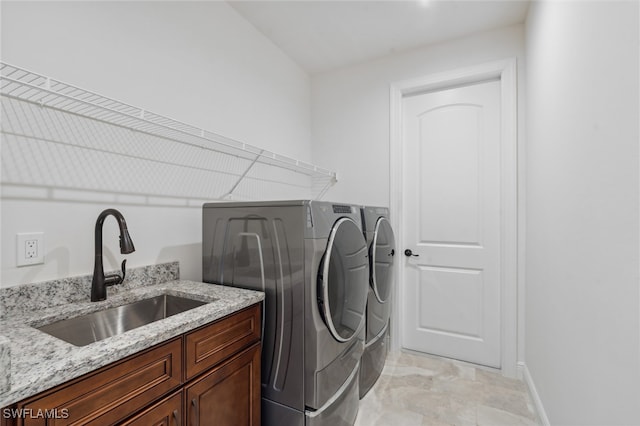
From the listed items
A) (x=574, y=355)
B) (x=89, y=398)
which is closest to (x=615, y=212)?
(x=574, y=355)

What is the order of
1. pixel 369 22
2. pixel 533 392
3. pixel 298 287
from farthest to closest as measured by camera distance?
pixel 369 22
pixel 533 392
pixel 298 287

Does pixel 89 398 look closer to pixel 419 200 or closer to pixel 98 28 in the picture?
pixel 98 28

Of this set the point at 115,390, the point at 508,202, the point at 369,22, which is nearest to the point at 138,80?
the point at 115,390

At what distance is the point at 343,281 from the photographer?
4.97 feet

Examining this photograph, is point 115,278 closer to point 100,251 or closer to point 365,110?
point 100,251

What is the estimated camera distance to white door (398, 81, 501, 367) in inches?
94.2

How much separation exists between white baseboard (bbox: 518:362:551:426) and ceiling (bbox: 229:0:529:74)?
8.27ft

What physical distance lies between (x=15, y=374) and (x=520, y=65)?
10.0 ft

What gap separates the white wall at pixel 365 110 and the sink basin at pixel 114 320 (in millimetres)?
1803

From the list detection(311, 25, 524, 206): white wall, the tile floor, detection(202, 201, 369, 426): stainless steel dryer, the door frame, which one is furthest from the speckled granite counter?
the door frame

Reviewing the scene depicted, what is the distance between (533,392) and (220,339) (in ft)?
6.58

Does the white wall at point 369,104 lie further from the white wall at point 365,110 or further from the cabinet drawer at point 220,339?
the cabinet drawer at point 220,339

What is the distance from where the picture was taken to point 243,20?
2221mm

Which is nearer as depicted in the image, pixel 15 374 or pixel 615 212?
pixel 15 374
